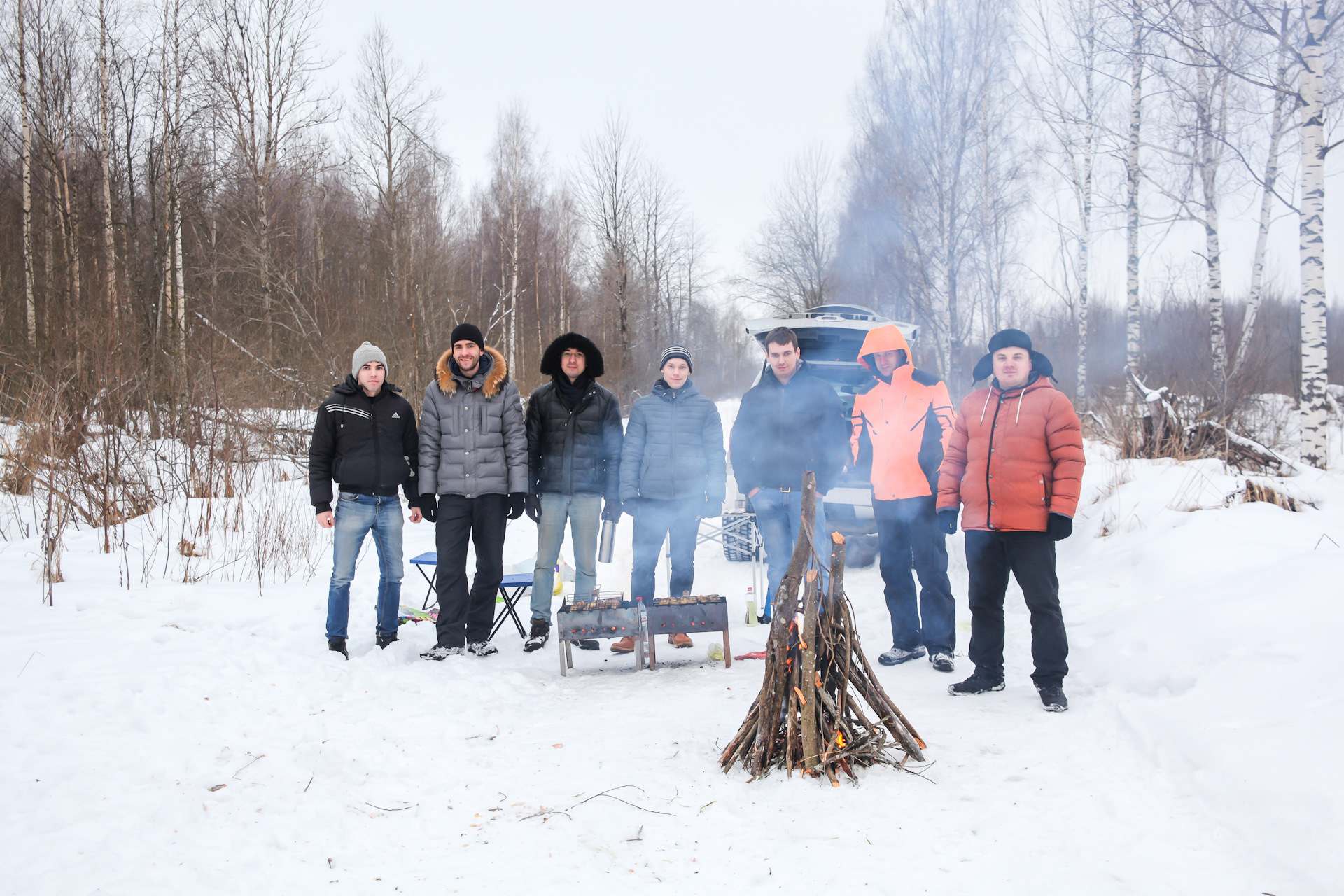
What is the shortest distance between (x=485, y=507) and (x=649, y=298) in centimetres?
2617

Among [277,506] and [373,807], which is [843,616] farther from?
[277,506]

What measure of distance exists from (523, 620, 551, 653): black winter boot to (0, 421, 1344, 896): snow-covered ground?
0.15 metres

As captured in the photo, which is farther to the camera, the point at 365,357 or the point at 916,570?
the point at 365,357

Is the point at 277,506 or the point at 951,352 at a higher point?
the point at 951,352

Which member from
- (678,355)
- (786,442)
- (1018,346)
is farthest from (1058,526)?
(678,355)

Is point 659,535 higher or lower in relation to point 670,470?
lower

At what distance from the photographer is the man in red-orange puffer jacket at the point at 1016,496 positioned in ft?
11.6

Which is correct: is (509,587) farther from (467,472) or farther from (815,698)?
(815,698)

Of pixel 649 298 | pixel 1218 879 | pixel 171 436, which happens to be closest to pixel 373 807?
pixel 1218 879

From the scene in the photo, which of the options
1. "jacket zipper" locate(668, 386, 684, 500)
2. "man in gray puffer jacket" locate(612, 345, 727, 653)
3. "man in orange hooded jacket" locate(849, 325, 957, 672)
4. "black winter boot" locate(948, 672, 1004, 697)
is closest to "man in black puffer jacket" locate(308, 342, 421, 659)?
"man in gray puffer jacket" locate(612, 345, 727, 653)

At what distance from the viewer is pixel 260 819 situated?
2615 millimetres

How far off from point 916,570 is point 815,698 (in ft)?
5.97

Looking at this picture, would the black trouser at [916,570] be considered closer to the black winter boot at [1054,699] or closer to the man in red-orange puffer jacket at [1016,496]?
the man in red-orange puffer jacket at [1016,496]

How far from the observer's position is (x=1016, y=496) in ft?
11.8
